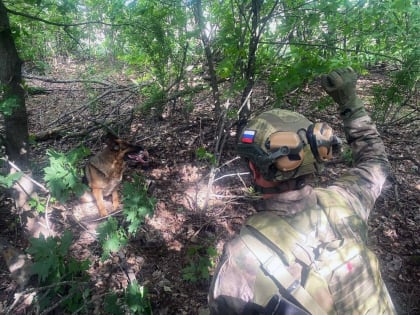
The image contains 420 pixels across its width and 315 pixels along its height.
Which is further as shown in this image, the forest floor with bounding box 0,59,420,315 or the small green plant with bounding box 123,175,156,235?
the forest floor with bounding box 0,59,420,315

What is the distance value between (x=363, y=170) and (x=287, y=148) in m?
0.86

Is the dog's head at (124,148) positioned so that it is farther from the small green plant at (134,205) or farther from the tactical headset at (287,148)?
the tactical headset at (287,148)

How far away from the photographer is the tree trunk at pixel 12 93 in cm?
316

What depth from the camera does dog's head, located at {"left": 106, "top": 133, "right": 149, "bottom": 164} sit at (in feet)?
14.4

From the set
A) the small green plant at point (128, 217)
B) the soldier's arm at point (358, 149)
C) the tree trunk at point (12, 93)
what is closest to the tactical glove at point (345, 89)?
the soldier's arm at point (358, 149)

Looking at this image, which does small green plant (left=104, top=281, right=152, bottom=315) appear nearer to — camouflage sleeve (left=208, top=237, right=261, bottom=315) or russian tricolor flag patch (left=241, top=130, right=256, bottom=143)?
camouflage sleeve (left=208, top=237, right=261, bottom=315)

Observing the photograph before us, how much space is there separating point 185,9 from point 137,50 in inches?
42.0

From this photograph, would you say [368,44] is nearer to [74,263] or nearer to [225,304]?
[225,304]

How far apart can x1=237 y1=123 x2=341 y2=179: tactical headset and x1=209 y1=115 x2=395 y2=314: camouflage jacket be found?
0.19 m

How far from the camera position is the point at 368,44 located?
4234 mm

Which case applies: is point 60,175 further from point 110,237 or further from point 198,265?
point 198,265

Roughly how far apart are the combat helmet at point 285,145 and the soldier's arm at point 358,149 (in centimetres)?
44

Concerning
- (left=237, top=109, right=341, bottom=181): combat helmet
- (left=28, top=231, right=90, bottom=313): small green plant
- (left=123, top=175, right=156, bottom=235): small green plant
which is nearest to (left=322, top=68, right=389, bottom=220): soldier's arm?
(left=237, top=109, right=341, bottom=181): combat helmet

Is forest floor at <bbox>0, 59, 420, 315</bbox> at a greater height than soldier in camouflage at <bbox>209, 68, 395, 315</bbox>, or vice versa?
soldier in camouflage at <bbox>209, 68, 395, 315</bbox>
